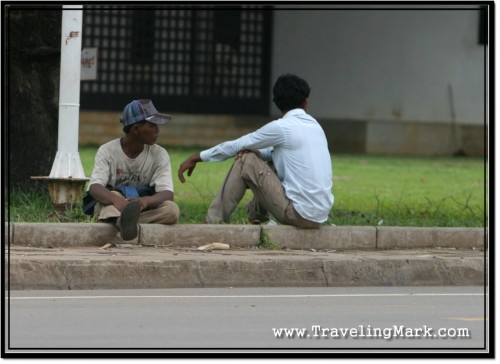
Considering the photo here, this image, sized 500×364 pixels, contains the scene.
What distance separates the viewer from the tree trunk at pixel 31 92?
12.1 m

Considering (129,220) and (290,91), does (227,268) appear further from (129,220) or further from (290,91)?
(290,91)

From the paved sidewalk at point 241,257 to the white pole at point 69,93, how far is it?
3.96ft

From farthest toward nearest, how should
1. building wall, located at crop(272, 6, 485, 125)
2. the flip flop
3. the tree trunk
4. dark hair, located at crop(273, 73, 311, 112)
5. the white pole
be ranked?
1. building wall, located at crop(272, 6, 485, 125)
2. the tree trunk
3. the white pole
4. dark hair, located at crop(273, 73, 311, 112)
5. the flip flop

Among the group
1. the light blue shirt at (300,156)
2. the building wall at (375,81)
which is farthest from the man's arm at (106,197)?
the building wall at (375,81)

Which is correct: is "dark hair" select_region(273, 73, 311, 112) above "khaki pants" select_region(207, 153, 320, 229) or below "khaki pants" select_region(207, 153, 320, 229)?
above

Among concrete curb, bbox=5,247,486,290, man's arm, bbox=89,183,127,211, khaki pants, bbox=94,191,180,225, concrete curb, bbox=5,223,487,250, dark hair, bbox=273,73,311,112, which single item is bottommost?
concrete curb, bbox=5,247,486,290

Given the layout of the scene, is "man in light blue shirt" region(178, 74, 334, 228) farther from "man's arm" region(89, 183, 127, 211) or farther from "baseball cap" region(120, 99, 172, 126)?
"man's arm" region(89, 183, 127, 211)

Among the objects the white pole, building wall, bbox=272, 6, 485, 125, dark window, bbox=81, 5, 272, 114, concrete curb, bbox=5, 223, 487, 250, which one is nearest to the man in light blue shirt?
concrete curb, bbox=5, 223, 487, 250

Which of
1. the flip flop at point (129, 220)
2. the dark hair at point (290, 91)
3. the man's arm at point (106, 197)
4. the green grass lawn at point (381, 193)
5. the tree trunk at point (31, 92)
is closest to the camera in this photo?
the flip flop at point (129, 220)

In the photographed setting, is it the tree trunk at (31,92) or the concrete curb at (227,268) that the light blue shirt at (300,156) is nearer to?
the concrete curb at (227,268)

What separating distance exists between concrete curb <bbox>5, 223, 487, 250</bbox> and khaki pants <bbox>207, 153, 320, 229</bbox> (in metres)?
0.11

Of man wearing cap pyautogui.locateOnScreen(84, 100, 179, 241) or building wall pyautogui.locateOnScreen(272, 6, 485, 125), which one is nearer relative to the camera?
man wearing cap pyautogui.locateOnScreen(84, 100, 179, 241)

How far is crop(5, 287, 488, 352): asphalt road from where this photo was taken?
6746 millimetres

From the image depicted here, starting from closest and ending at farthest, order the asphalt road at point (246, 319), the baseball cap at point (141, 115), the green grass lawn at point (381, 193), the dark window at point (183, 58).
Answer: the asphalt road at point (246, 319) → the baseball cap at point (141, 115) → the green grass lawn at point (381, 193) → the dark window at point (183, 58)
